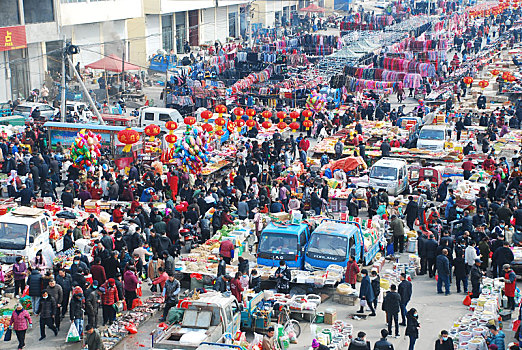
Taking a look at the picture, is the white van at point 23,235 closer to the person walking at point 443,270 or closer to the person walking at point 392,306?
the person walking at point 392,306

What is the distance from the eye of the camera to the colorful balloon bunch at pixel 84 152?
94.1 ft

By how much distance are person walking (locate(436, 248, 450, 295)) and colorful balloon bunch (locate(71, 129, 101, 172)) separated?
522 inches

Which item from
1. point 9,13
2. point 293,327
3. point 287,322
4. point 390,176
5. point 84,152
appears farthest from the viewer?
point 9,13

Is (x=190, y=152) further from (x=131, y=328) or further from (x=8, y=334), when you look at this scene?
(x=8, y=334)

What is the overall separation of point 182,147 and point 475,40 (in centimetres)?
4881

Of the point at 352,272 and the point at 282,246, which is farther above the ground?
the point at 282,246

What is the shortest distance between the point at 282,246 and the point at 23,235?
656cm

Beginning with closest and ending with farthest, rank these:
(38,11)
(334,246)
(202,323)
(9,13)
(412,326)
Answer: (202,323), (412,326), (334,246), (9,13), (38,11)

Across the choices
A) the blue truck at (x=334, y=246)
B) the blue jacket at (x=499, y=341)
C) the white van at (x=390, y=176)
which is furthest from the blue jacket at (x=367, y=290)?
the white van at (x=390, y=176)

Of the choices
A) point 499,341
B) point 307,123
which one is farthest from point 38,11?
point 499,341

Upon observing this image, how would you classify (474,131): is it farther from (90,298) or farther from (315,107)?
(90,298)

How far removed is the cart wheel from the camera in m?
18.2

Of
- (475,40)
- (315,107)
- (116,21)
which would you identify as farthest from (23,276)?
(475,40)

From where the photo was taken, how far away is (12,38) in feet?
157
